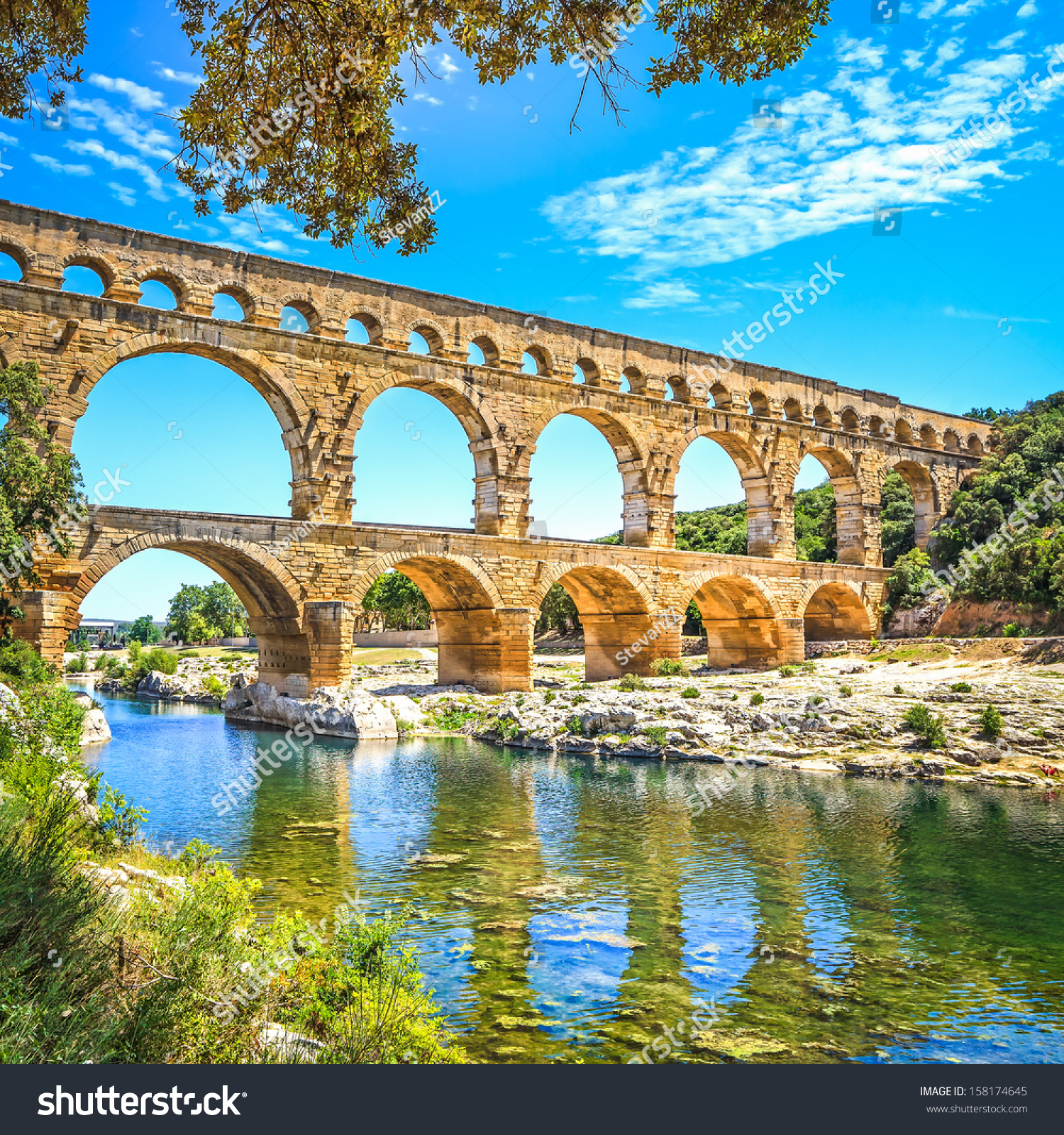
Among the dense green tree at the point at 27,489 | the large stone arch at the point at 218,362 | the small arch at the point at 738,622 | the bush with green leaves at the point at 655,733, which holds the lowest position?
the bush with green leaves at the point at 655,733

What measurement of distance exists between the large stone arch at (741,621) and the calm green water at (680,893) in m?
Answer: 15.8

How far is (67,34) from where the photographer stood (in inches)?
277

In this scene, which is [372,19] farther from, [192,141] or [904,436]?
[904,436]

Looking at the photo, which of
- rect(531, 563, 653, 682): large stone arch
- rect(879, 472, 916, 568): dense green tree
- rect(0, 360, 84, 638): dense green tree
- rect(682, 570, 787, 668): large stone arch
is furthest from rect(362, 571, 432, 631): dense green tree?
rect(0, 360, 84, 638): dense green tree

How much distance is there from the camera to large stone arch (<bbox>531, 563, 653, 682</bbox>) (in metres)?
28.8

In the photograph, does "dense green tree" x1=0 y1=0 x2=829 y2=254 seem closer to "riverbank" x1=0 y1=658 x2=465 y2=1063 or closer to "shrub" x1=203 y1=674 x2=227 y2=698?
"riverbank" x1=0 y1=658 x2=465 y2=1063

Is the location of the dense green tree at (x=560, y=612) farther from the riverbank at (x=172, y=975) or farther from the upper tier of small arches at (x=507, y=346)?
the riverbank at (x=172, y=975)

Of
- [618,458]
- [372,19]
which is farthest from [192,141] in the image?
[618,458]

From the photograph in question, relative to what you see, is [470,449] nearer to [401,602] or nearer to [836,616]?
[836,616]

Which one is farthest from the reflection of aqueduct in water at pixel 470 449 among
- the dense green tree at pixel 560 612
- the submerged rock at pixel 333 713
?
the dense green tree at pixel 560 612

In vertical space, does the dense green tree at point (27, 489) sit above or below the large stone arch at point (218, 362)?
below

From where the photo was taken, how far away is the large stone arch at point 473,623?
25984 millimetres

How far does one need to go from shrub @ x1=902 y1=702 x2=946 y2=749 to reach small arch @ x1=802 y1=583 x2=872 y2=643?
16.7 meters

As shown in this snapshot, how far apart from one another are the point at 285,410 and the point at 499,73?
1839cm
